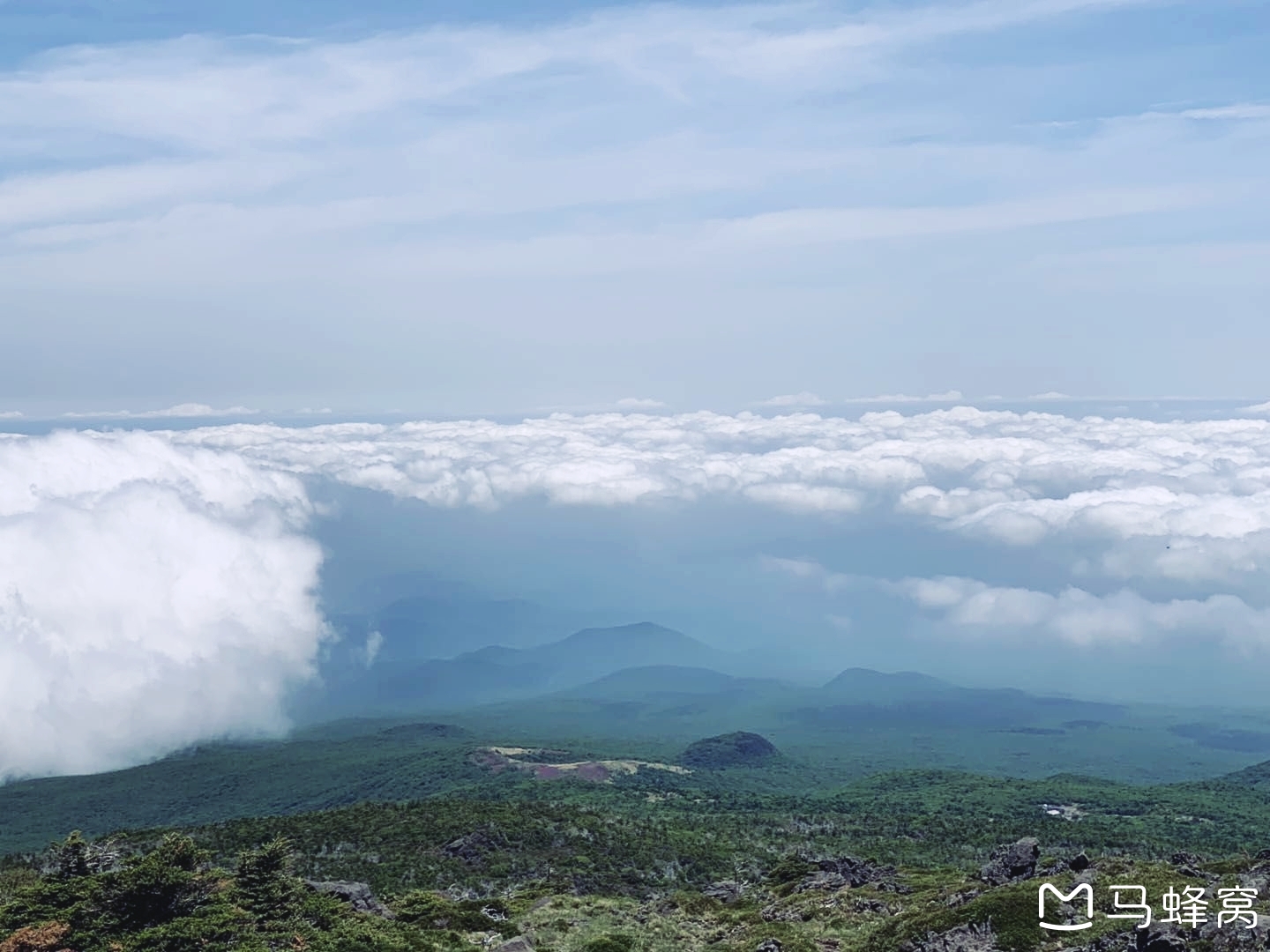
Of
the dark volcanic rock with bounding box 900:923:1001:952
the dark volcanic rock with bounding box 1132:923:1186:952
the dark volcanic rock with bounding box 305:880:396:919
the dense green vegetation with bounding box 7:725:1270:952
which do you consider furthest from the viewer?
the dark volcanic rock with bounding box 305:880:396:919

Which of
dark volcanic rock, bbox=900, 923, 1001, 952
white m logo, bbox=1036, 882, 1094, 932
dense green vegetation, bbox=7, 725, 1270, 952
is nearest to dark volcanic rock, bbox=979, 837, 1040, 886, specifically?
dense green vegetation, bbox=7, 725, 1270, 952

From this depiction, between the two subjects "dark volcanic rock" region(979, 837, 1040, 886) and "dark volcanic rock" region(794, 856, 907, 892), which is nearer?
"dark volcanic rock" region(979, 837, 1040, 886)

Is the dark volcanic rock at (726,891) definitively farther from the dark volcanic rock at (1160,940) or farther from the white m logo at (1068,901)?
the dark volcanic rock at (1160,940)

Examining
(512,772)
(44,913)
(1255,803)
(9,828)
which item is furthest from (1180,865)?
(9,828)

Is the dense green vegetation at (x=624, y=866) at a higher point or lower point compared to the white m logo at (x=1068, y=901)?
lower

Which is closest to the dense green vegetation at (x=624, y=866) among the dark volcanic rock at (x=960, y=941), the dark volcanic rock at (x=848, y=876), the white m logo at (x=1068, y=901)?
the dark volcanic rock at (x=960, y=941)

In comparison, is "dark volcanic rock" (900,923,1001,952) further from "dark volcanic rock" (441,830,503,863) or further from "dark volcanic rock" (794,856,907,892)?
"dark volcanic rock" (441,830,503,863)

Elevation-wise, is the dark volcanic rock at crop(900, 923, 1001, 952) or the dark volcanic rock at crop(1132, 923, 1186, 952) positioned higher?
the dark volcanic rock at crop(1132, 923, 1186, 952)
